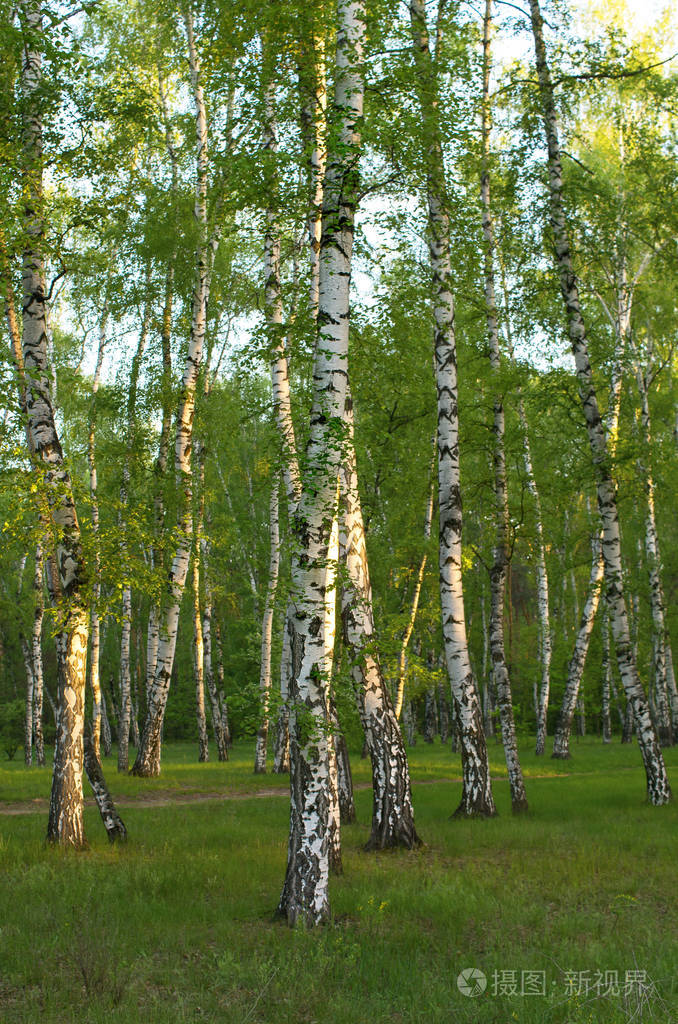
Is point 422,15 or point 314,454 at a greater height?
point 422,15

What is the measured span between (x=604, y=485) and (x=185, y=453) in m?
9.53

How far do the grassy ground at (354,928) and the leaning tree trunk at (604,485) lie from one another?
1.54 m

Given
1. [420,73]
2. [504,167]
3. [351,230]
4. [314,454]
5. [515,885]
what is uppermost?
[504,167]

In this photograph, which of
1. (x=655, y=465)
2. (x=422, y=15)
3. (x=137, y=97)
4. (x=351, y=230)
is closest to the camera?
(x=351, y=230)

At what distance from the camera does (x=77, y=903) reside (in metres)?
7.66

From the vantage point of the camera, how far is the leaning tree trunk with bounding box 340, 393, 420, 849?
10.6 metres

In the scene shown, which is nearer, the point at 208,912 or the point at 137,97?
→ the point at 208,912

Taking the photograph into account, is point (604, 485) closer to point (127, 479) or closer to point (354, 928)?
point (354, 928)

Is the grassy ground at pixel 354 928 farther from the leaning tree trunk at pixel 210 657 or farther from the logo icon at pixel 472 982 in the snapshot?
the leaning tree trunk at pixel 210 657

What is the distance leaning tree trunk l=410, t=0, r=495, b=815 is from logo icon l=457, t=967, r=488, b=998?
6855mm

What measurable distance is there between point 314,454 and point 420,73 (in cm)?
665

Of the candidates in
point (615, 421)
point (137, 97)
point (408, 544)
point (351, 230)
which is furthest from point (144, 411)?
point (351, 230)

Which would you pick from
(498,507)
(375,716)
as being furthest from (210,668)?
(375,716)

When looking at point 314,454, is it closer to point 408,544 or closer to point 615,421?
point 408,544
